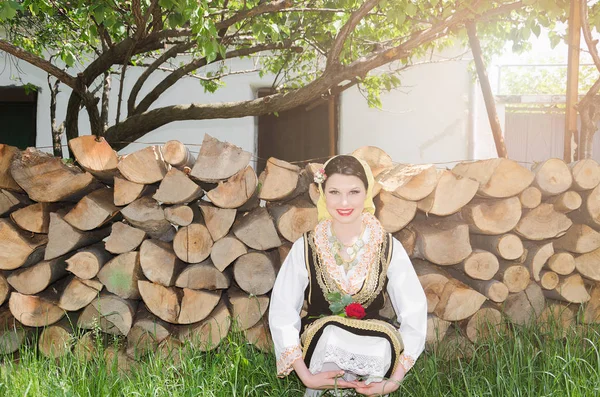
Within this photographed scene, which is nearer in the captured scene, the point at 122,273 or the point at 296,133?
the point at 122,273

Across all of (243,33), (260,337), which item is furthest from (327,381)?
(243,33)

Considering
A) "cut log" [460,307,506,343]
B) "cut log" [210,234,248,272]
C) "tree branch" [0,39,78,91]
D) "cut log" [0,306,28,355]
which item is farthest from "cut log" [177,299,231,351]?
"tree branch" [0,39,78,91]

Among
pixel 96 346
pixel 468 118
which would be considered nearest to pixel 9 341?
pixel 96 346

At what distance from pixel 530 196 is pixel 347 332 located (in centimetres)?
136

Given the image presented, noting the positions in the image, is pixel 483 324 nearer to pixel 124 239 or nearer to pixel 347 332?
pixel 347 332

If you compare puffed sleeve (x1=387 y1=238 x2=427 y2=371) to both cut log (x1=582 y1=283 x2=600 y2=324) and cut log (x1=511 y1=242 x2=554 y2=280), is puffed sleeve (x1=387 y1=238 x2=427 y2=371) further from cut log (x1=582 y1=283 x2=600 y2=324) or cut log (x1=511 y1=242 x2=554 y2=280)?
cut log (x1=582 y1=283 x2=600 y2=324)

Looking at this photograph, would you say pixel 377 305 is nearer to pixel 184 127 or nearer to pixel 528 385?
pixel 528 385

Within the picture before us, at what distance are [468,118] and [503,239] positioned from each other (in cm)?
442

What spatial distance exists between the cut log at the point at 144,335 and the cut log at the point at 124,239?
362mm

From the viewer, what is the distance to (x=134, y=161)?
113 inches

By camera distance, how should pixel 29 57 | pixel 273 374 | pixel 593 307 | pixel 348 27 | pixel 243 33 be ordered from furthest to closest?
pixel 243 33
pixel 29 57
pixel 348 27
pixel 593 307
pixel 273 374

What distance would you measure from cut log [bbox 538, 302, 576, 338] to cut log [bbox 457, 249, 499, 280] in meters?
0.38

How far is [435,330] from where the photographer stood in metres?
2.95

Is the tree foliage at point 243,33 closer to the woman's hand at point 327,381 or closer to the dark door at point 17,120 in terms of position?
the woman's hand at point 327,381
